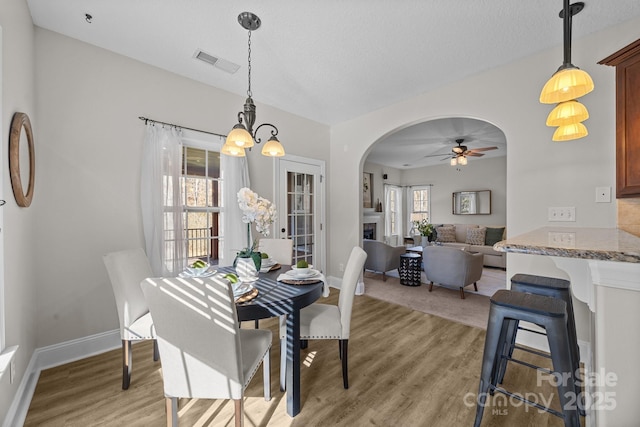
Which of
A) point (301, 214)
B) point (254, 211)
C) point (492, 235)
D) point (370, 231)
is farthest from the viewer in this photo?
point (370, 231)

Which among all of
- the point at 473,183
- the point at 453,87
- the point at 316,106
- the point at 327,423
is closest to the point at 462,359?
the point at 327,423

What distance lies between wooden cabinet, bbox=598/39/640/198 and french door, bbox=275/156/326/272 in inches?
127

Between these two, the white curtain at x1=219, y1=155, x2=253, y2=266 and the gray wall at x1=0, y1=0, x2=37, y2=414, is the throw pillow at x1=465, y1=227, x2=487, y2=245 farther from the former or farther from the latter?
the gray wall at x1=0, y1=0, x2=37, y2=414

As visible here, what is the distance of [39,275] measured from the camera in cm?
213

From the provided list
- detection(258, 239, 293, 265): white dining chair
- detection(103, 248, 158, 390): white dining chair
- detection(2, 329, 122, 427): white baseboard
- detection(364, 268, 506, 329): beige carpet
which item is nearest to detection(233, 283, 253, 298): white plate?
detection(103, 248, 158, 390): white dining chair

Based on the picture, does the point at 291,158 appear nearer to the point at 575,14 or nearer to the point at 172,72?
the point at 172,72

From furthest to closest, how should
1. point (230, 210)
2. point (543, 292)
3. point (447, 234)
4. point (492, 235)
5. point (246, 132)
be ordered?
point (447, 234) < point (492, 235) < point (230, 210) < point (246, 132) < point (543, 292)

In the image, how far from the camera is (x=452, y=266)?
152 inches

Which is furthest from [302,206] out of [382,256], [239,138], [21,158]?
[21,158]

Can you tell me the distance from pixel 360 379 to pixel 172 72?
11.4ft

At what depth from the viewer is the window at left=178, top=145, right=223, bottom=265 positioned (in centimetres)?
296

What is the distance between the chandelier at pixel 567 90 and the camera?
1.36m

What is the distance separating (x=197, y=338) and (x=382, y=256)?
3.92m

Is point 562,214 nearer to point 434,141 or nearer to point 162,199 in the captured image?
point 434,141
